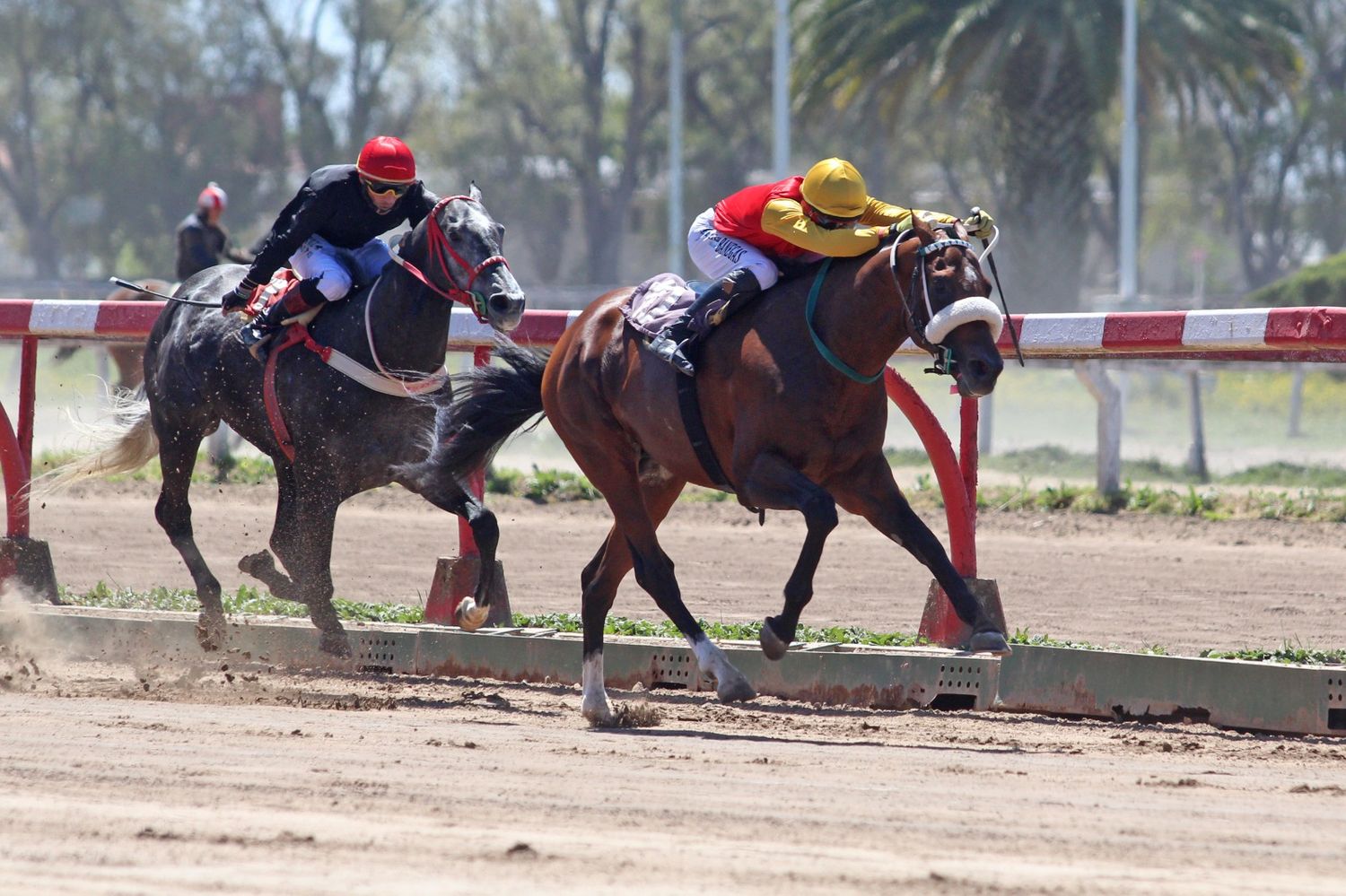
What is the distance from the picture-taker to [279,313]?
755cm

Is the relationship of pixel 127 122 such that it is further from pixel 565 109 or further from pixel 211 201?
pixel 211 201

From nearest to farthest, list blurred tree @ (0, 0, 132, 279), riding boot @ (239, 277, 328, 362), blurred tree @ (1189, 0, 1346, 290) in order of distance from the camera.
→ riding boot @ (239, 277, 328, 362) < blurred tree @ (1189, 0, 1346, 290) < blurred tree @ (0, 0, 132, 279)

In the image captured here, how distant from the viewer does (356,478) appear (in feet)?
A: 24.5

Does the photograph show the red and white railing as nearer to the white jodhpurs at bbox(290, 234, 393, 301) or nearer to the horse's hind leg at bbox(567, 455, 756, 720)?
the white jodhpurs at bbox(290, 234, 393, 301)

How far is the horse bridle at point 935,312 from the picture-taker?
5.31 metres

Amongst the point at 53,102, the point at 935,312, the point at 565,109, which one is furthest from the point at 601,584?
the point at 53,102

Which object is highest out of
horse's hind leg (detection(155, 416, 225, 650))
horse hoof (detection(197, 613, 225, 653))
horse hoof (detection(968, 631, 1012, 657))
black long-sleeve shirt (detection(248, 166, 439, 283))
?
black long-sleeve shirt (detection(248, 166, 439, 283))

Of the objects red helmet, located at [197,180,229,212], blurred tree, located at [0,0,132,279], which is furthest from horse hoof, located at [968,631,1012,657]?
blurred tree, located at [0,0,132,279]

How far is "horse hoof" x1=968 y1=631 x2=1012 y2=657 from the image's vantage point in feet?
18.0

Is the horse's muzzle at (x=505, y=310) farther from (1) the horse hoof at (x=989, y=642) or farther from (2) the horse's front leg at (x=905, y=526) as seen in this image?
(1) the horse hoof at (x=989, y=642)

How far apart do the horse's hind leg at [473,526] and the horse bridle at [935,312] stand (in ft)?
6.76

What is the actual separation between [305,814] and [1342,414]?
21.9m

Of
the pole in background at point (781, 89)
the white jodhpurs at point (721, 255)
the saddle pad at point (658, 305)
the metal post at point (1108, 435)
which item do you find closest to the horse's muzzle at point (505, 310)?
the saddle pad at point (658, 305)

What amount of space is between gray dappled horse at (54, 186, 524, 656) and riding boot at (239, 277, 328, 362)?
0.11 metres
